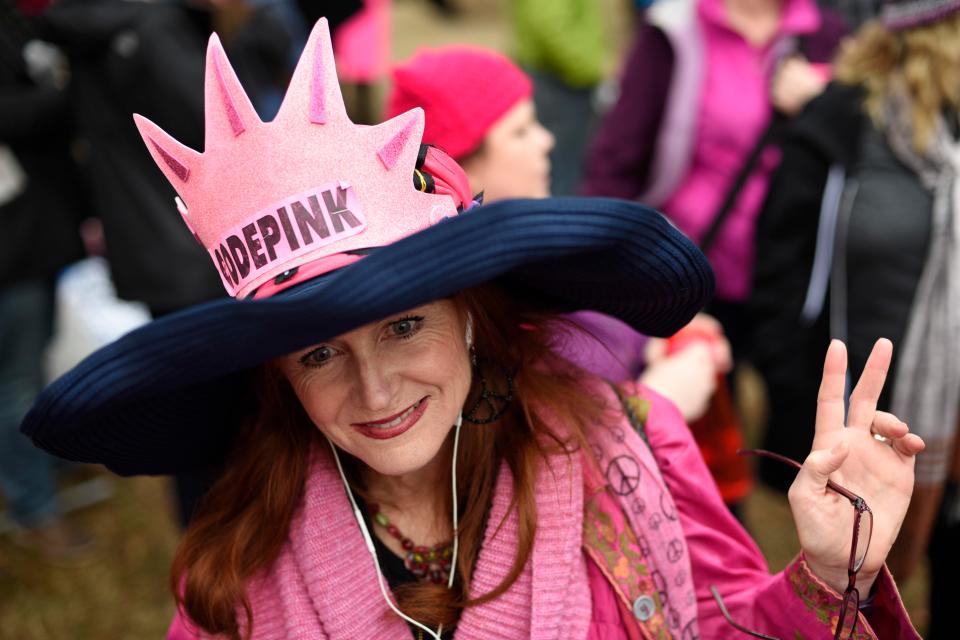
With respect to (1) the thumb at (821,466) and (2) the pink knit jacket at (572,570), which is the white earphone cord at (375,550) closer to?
(2) the pink knit jacket at (572,570)

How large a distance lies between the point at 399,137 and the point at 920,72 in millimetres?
1657

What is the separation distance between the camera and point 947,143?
2367 millimetres

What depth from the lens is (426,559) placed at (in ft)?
5.50

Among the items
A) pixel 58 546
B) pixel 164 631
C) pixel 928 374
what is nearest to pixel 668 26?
pixel 928 374

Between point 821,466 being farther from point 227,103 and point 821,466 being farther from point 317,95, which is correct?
point 227,103

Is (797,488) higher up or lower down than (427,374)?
lower down

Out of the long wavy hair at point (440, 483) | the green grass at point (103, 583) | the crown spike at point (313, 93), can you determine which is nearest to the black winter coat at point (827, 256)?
the long wavy hair at point (440, 483)

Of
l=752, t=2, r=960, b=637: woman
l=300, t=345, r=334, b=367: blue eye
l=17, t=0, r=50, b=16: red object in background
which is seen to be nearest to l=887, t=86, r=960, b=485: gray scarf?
l=752, t=2, r=960, b=637: woman

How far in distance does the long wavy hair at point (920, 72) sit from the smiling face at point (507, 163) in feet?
3.01

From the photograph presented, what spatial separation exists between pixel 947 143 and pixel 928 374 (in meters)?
0.60

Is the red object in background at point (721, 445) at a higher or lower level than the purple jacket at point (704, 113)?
lower

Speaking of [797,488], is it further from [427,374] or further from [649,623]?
[427,374]

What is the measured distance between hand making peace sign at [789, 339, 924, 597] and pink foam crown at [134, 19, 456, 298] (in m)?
0.70

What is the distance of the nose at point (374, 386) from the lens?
142cm
